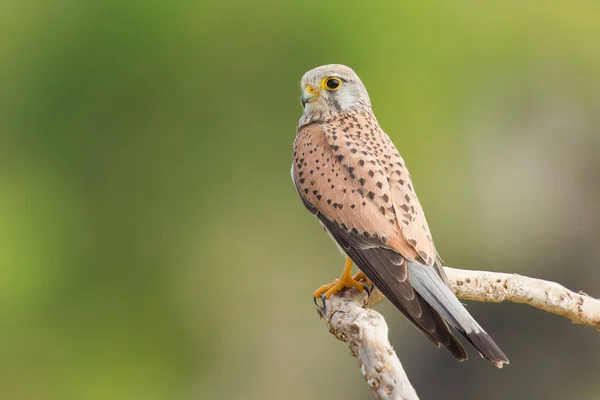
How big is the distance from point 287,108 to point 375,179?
4172 millimetres

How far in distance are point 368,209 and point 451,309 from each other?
50 centimetres

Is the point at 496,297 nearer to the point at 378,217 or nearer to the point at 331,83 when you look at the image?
the point at 378,217

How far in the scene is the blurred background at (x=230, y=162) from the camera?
22.1 ft

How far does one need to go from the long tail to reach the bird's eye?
0.85m

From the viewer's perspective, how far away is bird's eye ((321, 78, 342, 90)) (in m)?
3.35

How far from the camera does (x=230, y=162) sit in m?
7.30

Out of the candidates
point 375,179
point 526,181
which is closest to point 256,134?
point 526,181

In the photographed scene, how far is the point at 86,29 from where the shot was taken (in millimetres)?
7645

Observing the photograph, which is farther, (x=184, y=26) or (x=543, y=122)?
(x=184, y=26)

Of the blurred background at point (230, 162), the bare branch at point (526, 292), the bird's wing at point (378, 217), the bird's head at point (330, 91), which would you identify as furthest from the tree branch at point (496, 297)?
the blurred background at point (230, 162)

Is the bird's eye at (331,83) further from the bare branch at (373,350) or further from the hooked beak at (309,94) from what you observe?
the bare branch at (373,350)

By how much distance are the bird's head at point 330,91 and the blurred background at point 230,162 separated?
320 cm

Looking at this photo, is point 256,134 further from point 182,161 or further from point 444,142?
point 444,142

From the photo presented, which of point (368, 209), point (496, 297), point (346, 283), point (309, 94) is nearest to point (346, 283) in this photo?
point (346, 283)
